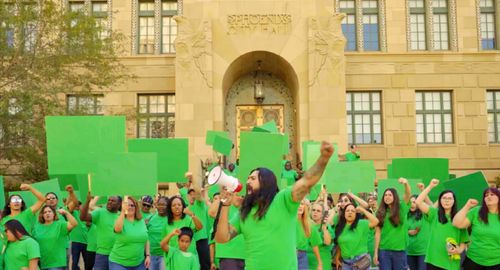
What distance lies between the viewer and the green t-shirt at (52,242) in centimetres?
880

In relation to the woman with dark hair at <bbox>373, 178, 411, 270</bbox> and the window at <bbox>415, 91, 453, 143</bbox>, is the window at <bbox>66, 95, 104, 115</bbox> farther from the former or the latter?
the window at <bbox>415, 91, 453, 143</bbox>

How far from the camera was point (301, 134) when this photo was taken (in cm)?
2328

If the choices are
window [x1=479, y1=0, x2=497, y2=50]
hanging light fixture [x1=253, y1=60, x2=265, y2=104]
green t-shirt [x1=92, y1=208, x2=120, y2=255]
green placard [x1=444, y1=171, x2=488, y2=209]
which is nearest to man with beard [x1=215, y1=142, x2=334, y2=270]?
green t-shirt [x1=92, y1=208, x2=120, y2=255]

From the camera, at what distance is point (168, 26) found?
26.3 meters

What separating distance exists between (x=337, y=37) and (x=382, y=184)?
12.8 m

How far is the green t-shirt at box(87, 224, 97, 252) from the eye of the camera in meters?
10.1

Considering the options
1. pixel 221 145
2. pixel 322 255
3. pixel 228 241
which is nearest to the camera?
pixel 228 241

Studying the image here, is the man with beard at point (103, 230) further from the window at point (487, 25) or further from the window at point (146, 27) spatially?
the window at point (487, 25)

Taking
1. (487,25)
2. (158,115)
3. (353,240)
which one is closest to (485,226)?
(353,240)

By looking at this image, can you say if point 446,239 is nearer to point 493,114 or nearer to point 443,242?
point 443,242

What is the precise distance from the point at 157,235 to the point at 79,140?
6.74 feet

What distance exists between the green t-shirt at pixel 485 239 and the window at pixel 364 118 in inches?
688

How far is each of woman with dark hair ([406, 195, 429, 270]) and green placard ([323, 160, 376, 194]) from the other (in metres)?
0.89

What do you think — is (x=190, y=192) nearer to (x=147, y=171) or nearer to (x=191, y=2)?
(x=147, y=171)
